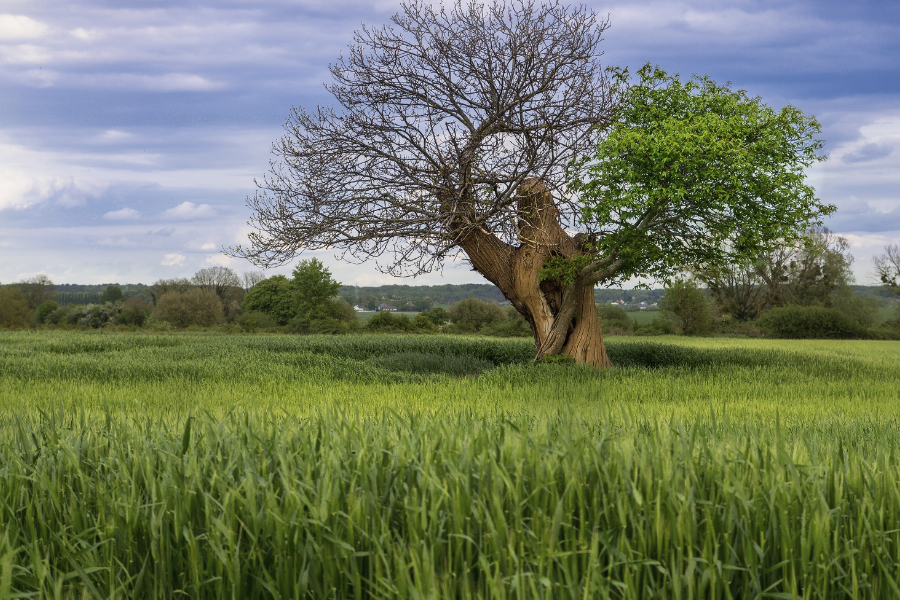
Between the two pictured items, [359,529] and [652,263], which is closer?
[359,529]

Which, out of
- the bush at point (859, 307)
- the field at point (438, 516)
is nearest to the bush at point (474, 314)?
the bush at point (859, 307)

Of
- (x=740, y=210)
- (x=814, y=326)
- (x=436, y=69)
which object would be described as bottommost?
(x=814, y=326)

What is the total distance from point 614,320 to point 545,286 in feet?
94.0

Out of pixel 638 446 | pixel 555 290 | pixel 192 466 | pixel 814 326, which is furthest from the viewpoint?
pixel 814 326

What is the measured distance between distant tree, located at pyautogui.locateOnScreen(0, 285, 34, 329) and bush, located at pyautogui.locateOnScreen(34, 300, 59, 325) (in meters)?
5.40

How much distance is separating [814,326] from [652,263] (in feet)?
104

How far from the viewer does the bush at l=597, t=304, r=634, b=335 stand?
136ft

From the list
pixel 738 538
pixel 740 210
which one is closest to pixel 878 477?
pixel 738 538

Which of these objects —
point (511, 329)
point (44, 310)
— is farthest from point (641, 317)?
point (44, 310)

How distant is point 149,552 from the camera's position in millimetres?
2453

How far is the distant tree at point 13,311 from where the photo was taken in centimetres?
4034

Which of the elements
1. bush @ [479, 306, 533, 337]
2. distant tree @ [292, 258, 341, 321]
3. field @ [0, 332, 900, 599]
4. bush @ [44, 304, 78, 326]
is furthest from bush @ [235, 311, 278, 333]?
field @ [0, 332, 900, 599]

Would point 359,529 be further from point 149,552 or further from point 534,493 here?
point 149,552

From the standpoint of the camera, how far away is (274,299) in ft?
174
